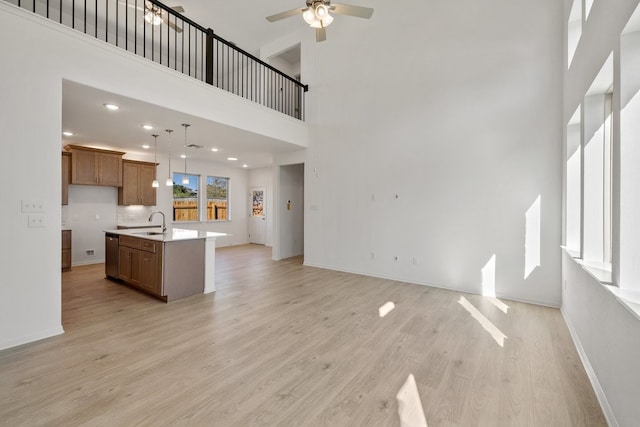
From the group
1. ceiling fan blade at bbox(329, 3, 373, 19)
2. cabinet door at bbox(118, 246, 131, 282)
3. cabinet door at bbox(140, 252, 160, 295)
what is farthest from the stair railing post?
cabinet door at bbox(118, 246, 131, 282)

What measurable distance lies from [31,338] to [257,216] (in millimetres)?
7328

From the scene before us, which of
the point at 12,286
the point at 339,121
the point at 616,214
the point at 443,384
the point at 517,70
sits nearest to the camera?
the point at 616,214

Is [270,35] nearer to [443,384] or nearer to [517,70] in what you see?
[517,70]

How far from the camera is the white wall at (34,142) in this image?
8.67ft

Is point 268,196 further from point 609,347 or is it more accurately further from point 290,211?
point 609,347

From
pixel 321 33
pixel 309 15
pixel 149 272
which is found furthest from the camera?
pixel 149 272

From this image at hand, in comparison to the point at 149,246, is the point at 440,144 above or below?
above

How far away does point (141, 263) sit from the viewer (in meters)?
4.33

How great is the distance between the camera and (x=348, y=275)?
5.63 meters

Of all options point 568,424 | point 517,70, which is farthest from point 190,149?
point 568,424

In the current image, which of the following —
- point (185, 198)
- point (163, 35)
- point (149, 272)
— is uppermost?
point (163, 35)

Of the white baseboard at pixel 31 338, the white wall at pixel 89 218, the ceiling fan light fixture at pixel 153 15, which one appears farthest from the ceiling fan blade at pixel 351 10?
the white wall at pixel 89 218

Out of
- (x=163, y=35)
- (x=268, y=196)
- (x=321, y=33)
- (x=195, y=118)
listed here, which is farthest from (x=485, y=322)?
(x=163, y=35)

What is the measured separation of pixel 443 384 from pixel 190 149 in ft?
22.0
